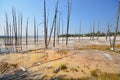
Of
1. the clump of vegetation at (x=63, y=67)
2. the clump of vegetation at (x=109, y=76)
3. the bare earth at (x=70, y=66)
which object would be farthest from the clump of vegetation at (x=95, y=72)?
the clump of vegetation at (x=63, y=67)

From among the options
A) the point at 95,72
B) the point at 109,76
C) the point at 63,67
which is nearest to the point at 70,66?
the point at 63,67

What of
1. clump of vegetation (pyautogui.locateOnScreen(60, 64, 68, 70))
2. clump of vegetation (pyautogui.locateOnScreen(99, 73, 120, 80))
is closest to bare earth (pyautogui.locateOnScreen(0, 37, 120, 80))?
clump of vegetation (pyautogui.locateOnScreen(60, 64, 68, 70))

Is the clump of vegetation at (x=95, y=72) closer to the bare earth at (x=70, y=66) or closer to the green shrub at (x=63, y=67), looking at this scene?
the bare earth at (x=70, y=66)

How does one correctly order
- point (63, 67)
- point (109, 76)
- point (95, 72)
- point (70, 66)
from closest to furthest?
point (109, 76) < point (95, 72) < point (63, 67) < point (70, 66)

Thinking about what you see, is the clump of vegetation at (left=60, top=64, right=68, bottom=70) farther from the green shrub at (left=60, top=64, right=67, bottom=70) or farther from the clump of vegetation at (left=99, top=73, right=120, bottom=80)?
the clump of vegetation at (left=99, top=73, right=120, bottom=80)

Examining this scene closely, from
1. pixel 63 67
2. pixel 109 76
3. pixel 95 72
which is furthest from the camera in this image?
pixel 63 67

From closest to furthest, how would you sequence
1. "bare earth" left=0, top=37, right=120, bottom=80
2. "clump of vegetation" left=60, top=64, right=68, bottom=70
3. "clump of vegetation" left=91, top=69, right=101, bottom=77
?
"clump of vegetation" left=91, top=69, right=101, bottom=77, "bare earth" left=0, top=37, right=120, bottom=80, "clump of vegetation" left=60, top=64, right=68, bottom=70

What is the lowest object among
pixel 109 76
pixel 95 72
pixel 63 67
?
pixel 109 76

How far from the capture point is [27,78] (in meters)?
10.6

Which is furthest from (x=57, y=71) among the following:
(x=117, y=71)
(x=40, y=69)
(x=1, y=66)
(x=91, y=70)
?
(x=1, y=66)

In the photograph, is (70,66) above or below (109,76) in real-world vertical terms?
above

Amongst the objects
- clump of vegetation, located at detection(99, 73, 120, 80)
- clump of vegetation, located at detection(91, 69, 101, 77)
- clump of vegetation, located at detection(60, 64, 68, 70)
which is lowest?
clump of vegetation, located at detection(99, 73, 120, 80)

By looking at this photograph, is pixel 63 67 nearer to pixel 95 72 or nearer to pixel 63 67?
pixel 63 67

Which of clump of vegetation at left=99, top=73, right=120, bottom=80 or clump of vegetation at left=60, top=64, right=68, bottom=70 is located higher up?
clump of vegetation at left=60, top=64, right=68, bottom=70
